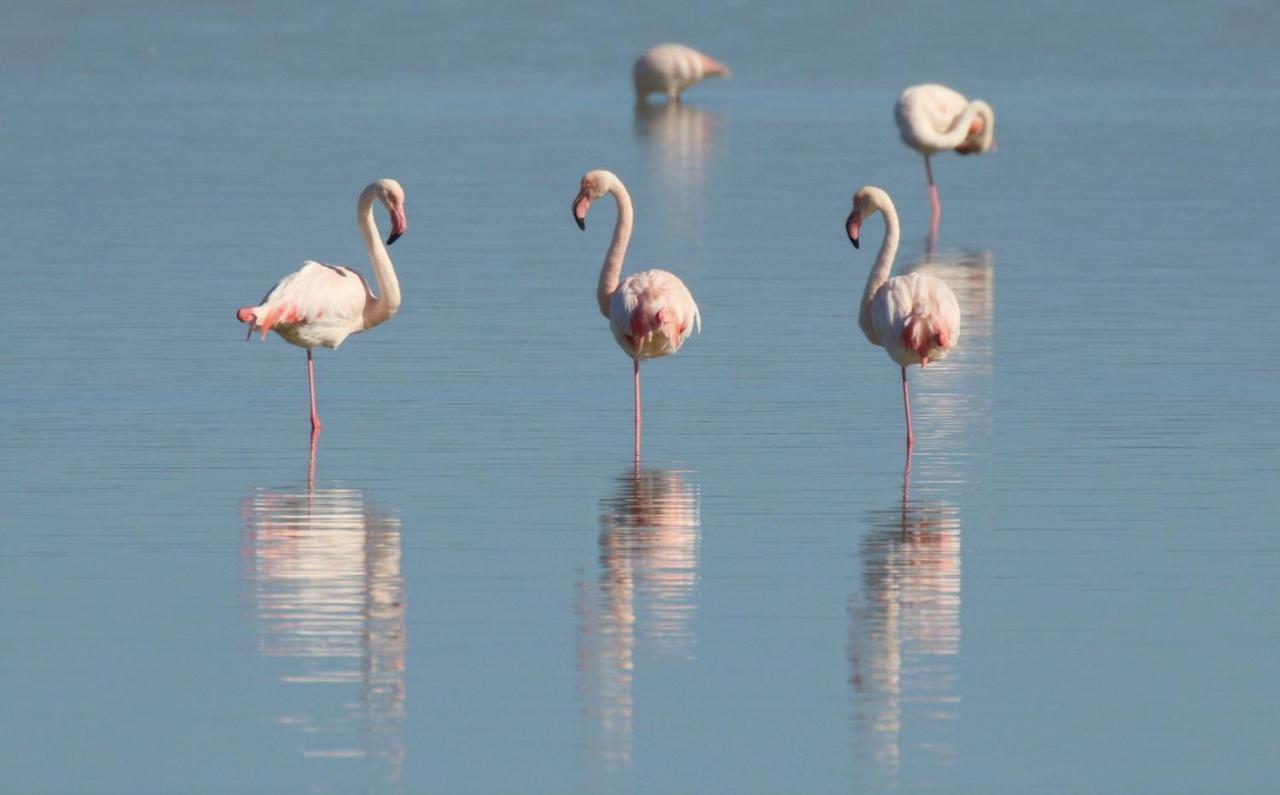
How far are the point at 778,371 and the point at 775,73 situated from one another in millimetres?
32840

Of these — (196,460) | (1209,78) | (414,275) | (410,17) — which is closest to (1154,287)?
(414,275)

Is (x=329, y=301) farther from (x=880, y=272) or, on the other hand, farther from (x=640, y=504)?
(x=640, y=504)

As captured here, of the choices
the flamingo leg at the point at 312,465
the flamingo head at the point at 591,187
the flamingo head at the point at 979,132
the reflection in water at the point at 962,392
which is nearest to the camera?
the flamingo leg at the point at 312,465

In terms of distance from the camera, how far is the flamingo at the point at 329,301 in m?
10.8

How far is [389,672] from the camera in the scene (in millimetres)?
6750

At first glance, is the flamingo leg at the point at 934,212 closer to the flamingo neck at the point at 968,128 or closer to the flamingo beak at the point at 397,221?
the flamingo neck at the point at 968,128

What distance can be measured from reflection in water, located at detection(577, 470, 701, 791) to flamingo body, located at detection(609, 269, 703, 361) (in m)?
1.01

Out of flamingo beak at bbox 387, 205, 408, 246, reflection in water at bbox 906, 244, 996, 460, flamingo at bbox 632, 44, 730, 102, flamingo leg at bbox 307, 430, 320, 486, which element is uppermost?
flamingo at bbox 632, 44, 730, 102

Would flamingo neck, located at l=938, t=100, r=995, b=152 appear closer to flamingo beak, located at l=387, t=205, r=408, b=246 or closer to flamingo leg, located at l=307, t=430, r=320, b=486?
flamingo beak, located at l=387, t=205, r=408, b=246

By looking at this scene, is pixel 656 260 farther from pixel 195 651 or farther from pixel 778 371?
pixel 195 651

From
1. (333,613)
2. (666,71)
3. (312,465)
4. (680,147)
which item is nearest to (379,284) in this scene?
(312,465)

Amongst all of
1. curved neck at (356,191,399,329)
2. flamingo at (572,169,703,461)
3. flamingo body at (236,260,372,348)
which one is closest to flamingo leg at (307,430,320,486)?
flamingo body at (236,260,372,348)

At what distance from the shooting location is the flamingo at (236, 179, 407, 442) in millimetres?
10812

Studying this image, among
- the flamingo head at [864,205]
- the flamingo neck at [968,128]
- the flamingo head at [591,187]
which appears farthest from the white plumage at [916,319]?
the flamingo neck at [968,128]
